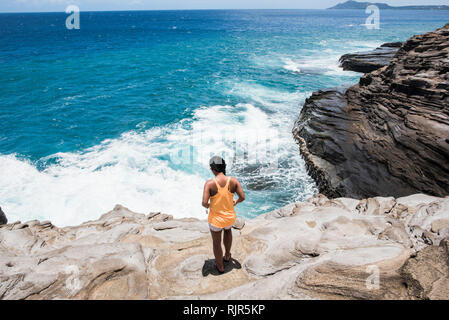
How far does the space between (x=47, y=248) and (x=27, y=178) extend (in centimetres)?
990

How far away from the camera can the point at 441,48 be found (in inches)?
603

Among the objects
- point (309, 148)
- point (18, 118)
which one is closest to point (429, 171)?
point (309, 148)

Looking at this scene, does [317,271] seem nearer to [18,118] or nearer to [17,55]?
[18,118]

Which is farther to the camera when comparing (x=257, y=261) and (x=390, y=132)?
(x=390, y=132)

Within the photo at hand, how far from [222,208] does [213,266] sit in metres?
1.69

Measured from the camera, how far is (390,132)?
13.4m

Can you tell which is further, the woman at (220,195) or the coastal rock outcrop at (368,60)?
the coastal rock outcrop at (368,60)

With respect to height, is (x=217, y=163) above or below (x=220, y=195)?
above

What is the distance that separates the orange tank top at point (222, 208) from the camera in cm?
424

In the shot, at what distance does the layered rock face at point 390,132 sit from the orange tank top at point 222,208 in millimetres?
9636

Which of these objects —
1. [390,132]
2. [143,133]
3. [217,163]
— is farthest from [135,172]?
[390,132]

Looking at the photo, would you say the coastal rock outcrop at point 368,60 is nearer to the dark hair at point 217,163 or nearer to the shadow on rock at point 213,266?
the shadow on rock at point 213,266

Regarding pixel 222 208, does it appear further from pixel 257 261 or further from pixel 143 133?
pixel 143 133

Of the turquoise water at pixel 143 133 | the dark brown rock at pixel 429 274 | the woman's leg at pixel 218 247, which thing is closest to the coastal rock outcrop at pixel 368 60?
the turquoise water at pixel 143 133
